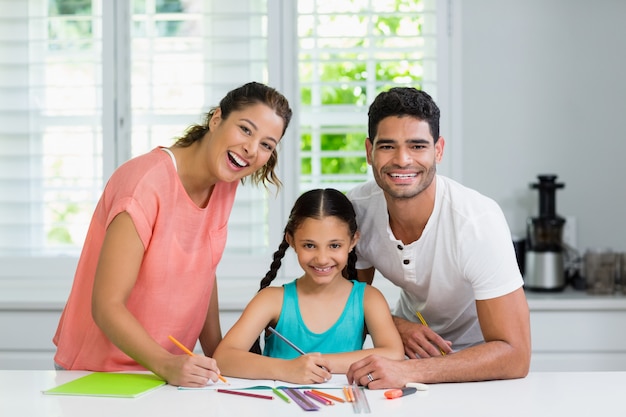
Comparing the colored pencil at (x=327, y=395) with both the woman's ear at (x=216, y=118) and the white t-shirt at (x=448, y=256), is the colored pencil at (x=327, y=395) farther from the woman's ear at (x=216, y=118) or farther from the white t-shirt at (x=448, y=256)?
the woman's ear at (x=216, y=118)

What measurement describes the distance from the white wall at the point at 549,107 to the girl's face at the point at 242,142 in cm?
164

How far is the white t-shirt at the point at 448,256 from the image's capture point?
1.85 metres

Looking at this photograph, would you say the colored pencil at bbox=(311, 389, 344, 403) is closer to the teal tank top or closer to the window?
the teal tank top

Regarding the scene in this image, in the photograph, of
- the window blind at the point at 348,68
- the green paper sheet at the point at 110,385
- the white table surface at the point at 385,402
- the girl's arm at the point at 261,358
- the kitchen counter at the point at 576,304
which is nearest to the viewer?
the white table surface at the point at 385,402

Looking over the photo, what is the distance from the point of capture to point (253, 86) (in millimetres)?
1878

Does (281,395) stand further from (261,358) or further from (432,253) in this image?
(432,253)

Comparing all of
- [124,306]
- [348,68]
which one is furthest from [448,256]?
[348,68]

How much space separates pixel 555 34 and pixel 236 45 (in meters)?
1.30

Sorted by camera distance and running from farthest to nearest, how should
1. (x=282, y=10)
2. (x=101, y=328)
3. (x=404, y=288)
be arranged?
(x=282, y=10)
(x=404, y=288)
(x=101, y=328)

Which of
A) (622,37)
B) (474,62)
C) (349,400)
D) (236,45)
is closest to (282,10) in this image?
(236,45)

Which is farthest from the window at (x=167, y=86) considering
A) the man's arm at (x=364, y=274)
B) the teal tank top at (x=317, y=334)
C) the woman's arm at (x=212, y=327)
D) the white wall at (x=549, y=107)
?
the teal tank top at (x=317, y=334)

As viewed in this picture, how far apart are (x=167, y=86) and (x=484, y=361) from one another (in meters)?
2.02

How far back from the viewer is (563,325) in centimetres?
294

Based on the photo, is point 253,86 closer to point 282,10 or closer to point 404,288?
point 404,288
